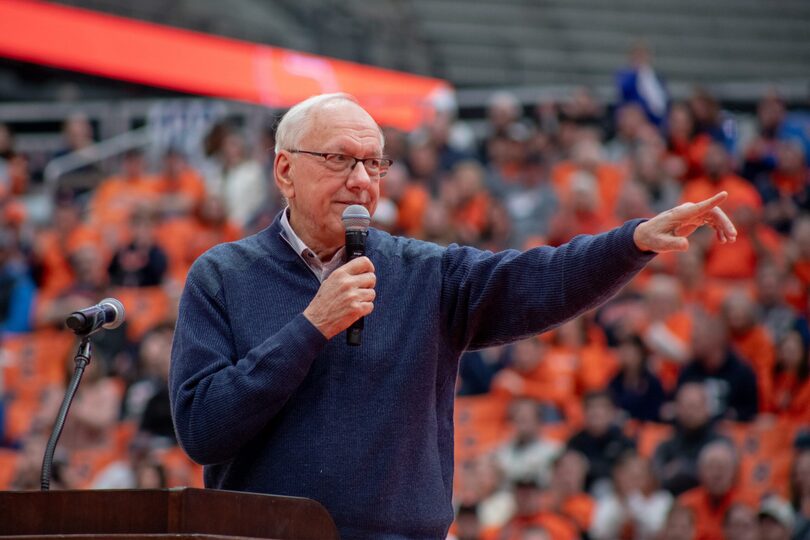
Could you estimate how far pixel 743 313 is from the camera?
7.76 metres

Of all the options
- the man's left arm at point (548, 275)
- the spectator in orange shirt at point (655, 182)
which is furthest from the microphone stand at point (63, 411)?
the spectator in orange shirt at point (655, 182)

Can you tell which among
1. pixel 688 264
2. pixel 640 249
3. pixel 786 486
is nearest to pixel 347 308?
pixel 640 249

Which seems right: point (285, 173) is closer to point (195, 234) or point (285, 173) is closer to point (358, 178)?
A: point (358, 178)

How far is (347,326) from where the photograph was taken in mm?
2865

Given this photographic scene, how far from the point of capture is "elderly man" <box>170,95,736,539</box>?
2857 millimetres

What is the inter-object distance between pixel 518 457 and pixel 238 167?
4.75 m

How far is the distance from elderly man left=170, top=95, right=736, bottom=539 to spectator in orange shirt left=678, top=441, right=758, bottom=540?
3.92 m

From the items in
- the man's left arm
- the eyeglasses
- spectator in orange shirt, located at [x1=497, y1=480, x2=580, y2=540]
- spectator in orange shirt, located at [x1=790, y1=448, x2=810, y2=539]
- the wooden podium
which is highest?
the eyeglasses

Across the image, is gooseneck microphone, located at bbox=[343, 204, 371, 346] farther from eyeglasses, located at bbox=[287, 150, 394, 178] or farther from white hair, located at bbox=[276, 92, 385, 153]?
white hair, located at bbox=[276, 92, 385, 153]

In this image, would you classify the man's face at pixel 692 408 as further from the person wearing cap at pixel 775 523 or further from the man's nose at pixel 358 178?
the man's nose at pixel 358 178

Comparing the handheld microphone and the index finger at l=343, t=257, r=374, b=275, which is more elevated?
A: the index finger at l=343, t=257, r=374, b=275

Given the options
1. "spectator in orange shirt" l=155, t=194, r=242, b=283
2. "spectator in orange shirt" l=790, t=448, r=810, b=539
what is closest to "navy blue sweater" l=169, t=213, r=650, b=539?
"spectator in orange shirt" l=790, t=448, r=810, b=539

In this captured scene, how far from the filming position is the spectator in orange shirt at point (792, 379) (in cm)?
750

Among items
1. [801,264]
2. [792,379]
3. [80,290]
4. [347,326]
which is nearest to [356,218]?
[347,326]
